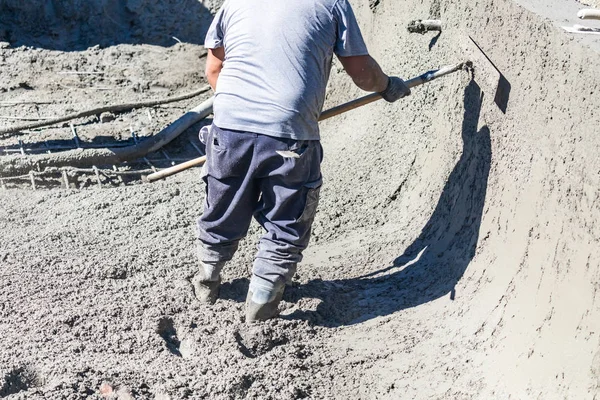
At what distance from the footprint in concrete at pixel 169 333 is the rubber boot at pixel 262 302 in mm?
319

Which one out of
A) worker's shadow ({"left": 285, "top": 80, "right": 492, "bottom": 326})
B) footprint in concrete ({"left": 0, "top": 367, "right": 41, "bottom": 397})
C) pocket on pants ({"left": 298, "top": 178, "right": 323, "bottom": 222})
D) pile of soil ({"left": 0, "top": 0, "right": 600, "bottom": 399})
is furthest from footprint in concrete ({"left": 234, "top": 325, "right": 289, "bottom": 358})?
footprint in concrete ({"left": 0, "top": 367, "right": 41, "bottom": 397})

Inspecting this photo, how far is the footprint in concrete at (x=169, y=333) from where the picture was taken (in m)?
3.13

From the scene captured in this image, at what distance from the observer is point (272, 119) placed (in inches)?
118

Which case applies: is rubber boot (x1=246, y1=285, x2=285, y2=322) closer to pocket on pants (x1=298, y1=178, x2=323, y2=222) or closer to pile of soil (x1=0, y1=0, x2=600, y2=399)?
pile of soil (x1=0, y1=0, x2=600, y2=399)

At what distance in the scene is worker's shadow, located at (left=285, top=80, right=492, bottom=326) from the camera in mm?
3438

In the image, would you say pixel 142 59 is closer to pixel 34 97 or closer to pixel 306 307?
pixel 34 97

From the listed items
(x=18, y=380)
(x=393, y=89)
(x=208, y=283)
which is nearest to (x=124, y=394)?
Result: (x=18, y=380)

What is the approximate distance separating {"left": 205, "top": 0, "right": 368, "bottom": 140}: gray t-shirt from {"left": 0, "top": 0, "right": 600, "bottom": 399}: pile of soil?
817mm

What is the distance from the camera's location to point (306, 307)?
345 centimetres

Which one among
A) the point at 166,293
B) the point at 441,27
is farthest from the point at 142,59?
the point at 166,293

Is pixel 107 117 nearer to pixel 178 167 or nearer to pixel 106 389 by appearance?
pixel 178 167

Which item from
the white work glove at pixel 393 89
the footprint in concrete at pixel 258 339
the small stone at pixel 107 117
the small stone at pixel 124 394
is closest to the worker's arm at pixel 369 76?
the white work glove at pixel 393 89

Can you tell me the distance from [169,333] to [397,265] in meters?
1.21

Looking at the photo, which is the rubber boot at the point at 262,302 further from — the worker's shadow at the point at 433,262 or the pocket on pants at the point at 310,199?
the pocket on pants at the point at 310,199
